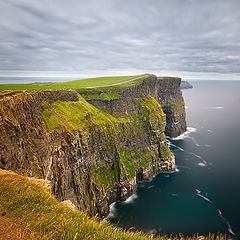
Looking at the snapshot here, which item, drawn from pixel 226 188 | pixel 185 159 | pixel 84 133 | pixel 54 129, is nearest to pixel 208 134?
pixel 185 159

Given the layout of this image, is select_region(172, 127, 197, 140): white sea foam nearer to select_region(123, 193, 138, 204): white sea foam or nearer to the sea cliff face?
the sea cliff face

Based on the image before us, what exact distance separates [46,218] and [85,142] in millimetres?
36962

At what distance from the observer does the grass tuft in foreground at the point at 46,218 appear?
9.63 m

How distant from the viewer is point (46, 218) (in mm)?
10844

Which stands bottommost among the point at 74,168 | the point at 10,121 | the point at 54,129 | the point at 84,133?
the point at 74,168

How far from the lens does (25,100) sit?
1287 inches

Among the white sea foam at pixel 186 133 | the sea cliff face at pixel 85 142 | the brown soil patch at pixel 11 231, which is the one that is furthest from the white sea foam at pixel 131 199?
the white sea foam at pixel 186 133

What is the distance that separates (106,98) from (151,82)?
46219mm

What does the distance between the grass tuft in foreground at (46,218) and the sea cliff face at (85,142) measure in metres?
13.1

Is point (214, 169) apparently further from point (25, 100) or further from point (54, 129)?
point (25, 100)

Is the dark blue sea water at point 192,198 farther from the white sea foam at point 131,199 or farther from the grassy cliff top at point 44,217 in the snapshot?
the grassy cliff top at point 44,217

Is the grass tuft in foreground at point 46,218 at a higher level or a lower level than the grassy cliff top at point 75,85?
lower

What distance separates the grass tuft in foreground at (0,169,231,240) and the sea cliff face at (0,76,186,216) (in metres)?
13.1

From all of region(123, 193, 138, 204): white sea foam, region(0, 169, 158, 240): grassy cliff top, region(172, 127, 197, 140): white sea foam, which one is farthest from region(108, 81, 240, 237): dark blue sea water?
region(0, 169, 158, 240): grassy cliff top
